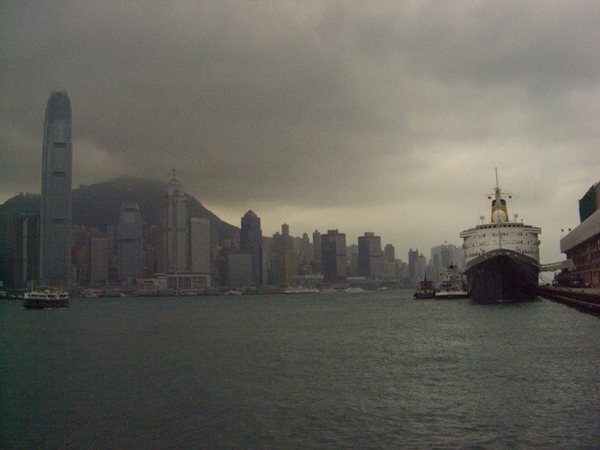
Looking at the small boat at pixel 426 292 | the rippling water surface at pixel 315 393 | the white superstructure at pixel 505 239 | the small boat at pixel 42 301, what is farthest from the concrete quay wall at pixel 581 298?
the small boat at pixel 42 301

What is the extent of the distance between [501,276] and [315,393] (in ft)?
203

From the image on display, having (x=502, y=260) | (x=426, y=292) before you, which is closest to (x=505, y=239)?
(x=502, y=260)

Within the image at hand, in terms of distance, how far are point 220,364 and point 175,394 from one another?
879cm

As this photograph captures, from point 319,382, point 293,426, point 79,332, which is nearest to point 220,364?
point 319,382

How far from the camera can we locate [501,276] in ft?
265

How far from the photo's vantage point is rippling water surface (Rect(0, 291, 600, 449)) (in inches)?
746

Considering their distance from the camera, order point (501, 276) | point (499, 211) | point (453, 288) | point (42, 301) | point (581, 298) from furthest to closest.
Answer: point (42, 301), point (453, 288), point (499, 211), point (501, 276), point (581, 298)

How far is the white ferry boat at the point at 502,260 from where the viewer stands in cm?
7912

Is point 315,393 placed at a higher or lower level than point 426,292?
lower

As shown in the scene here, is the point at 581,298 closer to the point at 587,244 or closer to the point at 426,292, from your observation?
the point at 587,244

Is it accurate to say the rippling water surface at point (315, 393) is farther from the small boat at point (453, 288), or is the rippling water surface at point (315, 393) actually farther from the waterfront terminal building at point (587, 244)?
the small boat at point (453, 288)

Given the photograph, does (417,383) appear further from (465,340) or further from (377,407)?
(465,340)

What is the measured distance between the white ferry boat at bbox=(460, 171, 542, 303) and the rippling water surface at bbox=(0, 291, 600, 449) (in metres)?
33.2

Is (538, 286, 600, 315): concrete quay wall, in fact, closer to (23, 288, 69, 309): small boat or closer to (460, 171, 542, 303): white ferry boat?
(460, 171, 542, 303): white ferry boat
